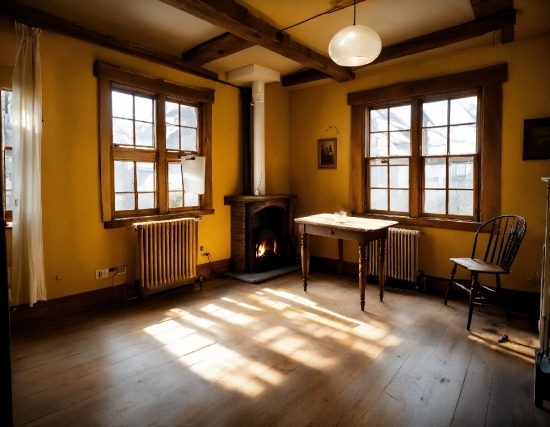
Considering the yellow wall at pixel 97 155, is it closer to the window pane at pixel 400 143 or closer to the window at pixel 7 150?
the window at pixel 7 150

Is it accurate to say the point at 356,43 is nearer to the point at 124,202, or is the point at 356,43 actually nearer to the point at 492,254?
the point at 492,254

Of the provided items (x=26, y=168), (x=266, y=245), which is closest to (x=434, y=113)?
(x=266, y=245)

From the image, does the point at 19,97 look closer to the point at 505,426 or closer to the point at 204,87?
the point at 204,87

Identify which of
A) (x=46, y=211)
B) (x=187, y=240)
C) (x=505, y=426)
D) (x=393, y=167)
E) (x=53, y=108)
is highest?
(x=53, y=108)

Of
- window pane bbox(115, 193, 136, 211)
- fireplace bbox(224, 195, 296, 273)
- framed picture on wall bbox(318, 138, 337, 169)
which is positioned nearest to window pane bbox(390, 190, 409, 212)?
framed picture on wall bbox(318, 138, 337, 169)

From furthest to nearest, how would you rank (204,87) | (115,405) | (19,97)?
(204,87)
(19,97)
(115,405)

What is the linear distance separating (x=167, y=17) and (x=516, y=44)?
3.67 meters

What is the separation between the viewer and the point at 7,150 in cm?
336

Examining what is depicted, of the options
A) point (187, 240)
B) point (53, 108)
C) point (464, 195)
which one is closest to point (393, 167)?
point (464, 195)

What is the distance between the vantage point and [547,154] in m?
3.73

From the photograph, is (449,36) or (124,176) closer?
(449,36)

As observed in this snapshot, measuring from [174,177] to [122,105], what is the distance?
1.05 metres

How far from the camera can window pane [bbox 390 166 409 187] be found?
15.8ft

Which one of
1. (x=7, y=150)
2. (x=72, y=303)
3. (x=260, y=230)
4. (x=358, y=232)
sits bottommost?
(x=72, y=303)
